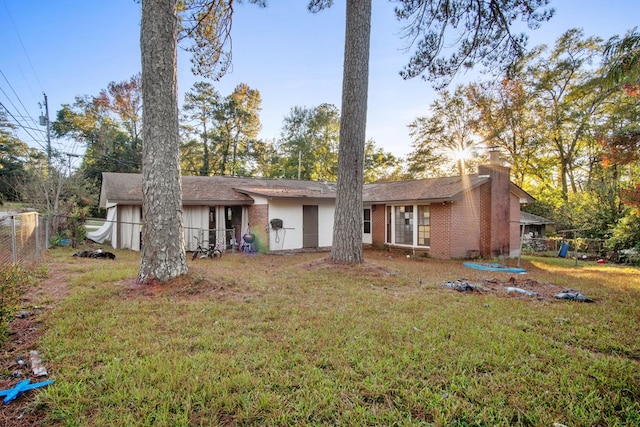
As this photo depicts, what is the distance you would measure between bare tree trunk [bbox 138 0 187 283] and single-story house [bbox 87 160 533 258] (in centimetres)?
703

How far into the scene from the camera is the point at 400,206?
1461 cm

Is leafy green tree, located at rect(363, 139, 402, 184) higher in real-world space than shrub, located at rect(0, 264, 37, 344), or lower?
higher

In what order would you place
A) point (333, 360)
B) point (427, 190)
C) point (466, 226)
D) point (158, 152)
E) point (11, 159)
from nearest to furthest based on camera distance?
point (333, 360), point (158, 152), point (466, 226), point (427, 190), point (11, 159)

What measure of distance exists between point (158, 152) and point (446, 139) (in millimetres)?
25828

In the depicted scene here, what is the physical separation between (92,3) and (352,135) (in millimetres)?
8521

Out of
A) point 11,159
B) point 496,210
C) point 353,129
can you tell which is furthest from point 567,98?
point 11,159

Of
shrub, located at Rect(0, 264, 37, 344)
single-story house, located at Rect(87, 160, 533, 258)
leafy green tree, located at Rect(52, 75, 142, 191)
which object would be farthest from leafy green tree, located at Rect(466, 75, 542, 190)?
leafy green tree, located at Rect(52, 75, 142, 191)

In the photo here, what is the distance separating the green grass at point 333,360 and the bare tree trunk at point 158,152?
62cm

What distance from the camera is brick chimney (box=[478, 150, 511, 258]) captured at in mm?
13492

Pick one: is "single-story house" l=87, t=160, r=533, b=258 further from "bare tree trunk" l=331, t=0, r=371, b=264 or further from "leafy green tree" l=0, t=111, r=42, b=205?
"leafy green tree" l=0, t=111, r=42, b=205

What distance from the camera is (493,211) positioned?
13.5 metres

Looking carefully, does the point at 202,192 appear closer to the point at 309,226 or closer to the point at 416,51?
the point at 309,226

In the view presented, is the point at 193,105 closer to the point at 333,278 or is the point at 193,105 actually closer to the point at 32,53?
the point at 32,53

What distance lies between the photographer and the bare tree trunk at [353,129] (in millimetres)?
8258
